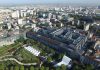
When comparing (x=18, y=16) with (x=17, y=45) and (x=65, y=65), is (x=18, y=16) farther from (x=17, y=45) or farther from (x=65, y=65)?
(x=65, y=65)

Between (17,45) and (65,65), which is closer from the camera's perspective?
(65,65)

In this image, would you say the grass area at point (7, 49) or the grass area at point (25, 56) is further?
the grass area at point (7, 49)

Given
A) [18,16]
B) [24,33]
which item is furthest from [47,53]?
[18,16]

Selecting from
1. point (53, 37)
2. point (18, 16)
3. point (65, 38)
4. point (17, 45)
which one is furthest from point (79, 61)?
point (18, 16)

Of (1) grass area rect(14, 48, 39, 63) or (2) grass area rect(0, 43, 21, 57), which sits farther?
(2) grass area rect(0, 43, 21, 57)

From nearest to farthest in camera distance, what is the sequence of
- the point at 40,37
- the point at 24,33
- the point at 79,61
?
the point at 79,61 < the point at 40,37 < the point at 24,33

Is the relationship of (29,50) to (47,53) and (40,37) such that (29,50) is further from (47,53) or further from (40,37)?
(40,37)

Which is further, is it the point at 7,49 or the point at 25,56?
the point at 7,49

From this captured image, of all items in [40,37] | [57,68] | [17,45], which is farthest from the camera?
[40,37]

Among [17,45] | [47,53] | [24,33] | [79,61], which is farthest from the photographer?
[24,33]
